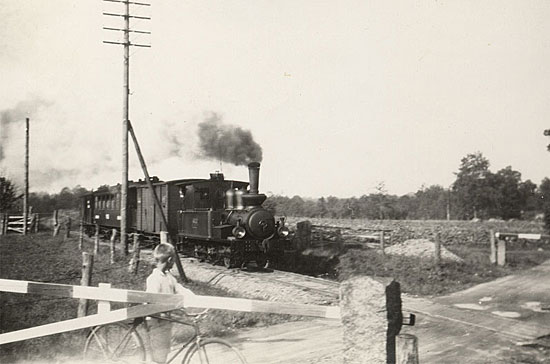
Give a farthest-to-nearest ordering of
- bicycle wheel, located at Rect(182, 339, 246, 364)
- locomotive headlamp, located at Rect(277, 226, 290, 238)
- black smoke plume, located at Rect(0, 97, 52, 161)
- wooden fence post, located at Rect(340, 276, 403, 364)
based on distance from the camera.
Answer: locomotive headlamp, located at Rect(277, 226, 290, 238), black smoke plume, located at Rect(0, 97, 52, 161), bicycle wheel, located at Rect(182, 339, 246, 364), wooden fence post, located at Rect(340, 276, 403, 364)

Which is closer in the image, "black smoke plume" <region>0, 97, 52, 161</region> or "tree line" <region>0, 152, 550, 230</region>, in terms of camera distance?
"black smoke plume" <region>0, 97, 52, 161</region>

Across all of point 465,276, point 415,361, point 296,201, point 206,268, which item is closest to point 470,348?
point 415,361

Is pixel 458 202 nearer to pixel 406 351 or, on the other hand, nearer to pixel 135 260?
pixel 135 260

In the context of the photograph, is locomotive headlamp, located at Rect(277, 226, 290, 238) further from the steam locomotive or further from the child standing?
the child standing

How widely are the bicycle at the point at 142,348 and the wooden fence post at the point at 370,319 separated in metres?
0.86

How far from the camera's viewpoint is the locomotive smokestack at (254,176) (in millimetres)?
12133

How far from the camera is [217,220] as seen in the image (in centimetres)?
1226

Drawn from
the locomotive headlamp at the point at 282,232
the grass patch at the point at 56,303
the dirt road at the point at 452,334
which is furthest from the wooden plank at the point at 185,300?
the locomotive headlamp at the point at 282,232

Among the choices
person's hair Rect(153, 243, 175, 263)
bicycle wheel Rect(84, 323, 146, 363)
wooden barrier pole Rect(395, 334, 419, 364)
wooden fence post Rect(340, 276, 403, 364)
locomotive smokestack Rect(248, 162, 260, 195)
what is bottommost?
bicycle wheel Rect(84, 323, 146, 363)

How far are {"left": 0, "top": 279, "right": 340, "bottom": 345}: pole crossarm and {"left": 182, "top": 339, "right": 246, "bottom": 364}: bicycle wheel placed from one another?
362mm

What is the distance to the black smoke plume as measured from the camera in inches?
256

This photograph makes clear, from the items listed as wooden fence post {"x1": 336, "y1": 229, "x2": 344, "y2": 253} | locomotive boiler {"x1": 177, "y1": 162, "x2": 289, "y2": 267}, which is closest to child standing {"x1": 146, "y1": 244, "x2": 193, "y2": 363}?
locomotive boiler {"x1": 177, "y1": 162, "x2": 289, "y2": 267}

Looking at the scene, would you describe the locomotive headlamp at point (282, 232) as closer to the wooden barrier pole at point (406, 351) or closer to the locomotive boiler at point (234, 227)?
the locomotive boiler at point (234, 227)

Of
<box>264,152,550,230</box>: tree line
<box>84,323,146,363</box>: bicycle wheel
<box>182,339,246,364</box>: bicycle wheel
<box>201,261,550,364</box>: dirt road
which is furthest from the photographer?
<box>264,152,550,230</box>: tree line
